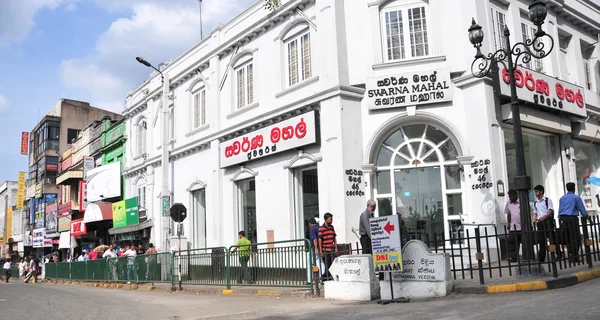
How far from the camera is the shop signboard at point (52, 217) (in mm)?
39162

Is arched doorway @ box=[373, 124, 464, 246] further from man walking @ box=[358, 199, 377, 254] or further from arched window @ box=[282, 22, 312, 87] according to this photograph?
arched window @ box=[282, 22, 312, 87]

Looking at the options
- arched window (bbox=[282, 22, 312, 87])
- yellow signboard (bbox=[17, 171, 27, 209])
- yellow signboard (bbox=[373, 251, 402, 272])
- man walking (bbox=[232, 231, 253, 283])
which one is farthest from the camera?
yellow signboard (bbox=[17, 171, 27, 209])

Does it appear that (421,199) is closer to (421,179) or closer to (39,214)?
(421,179)

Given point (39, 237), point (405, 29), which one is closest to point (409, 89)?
point (405, 29)

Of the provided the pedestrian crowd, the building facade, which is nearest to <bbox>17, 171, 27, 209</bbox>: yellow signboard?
the building facade

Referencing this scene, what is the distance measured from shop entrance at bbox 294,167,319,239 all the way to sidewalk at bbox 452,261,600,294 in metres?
6.42

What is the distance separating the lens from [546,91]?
15.0 m

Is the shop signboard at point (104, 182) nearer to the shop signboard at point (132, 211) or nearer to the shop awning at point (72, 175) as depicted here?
the shop signboard at point (132, 211)

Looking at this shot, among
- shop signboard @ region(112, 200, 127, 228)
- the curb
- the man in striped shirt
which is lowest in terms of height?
the curb

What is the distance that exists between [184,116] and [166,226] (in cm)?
482

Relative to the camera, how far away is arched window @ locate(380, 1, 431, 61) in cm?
1473

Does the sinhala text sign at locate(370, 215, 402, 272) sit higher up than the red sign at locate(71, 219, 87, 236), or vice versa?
the red sign at locate(71, 219, 87, 236)

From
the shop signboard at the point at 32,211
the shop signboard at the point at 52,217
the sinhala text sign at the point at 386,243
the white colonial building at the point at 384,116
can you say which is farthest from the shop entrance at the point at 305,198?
the shop signboard at the point at 32,211

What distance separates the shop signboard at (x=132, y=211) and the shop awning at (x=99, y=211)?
231 centimetres
